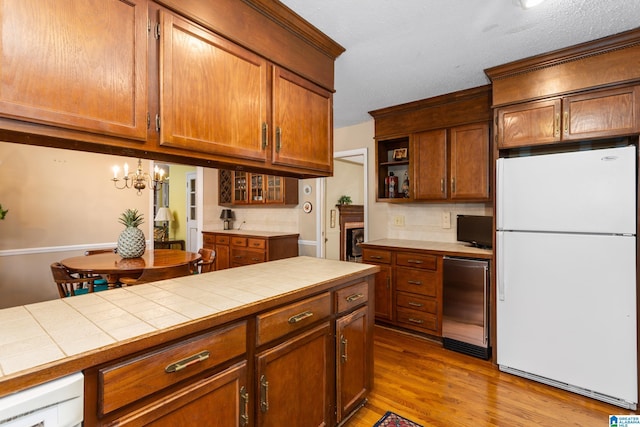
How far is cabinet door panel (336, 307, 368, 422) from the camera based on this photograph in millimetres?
1721

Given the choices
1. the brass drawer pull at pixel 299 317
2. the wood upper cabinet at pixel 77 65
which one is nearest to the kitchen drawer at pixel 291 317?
the brass drawer pull at pixel 299 317

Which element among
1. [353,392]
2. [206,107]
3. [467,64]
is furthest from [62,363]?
[467,64]

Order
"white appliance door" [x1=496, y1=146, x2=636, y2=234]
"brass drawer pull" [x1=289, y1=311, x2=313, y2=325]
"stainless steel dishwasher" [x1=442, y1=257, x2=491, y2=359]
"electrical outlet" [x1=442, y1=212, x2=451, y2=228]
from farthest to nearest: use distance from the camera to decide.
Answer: "electrical outlet" [x1=442, y1=212, x2=451, y2=228], "stainless steel dishwasher" [x1=442, y1=257, x2=491, y2=359], "white appliance door" [x1=496, y1=146, x2=636, y2=234], "brass drawer pull" [x1=289, y1=311, x2=313, y2=325]

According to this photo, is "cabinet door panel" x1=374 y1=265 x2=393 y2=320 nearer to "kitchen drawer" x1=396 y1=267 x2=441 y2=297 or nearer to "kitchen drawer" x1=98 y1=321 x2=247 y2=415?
"kitchen drawer" x1=396 y1=267 x2=441 y2=297

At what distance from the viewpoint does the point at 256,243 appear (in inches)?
177

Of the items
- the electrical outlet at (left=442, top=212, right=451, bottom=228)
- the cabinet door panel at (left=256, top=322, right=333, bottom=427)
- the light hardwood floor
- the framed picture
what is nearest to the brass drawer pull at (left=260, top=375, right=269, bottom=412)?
the cabinet door panel at (left=256, top=322, right=333, bottom=427)

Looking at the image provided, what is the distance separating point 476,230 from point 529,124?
109 centimetres

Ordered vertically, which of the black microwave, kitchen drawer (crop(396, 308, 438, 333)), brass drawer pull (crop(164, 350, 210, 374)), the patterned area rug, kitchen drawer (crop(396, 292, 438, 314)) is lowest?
the patterned area rug

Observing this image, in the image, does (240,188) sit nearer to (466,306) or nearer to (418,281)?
(418,281)

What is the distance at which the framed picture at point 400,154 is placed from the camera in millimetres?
3623

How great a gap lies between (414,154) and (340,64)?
4.70 ft

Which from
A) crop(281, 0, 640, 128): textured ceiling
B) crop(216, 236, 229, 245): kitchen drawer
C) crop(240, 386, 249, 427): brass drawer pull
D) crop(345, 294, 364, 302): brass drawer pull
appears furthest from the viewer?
crop(216, 236, 229, 245): kitchen drawer

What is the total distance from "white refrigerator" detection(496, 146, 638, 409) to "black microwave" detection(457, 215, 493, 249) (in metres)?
0.41

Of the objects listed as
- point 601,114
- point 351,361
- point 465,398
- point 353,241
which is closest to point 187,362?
point 351,361
